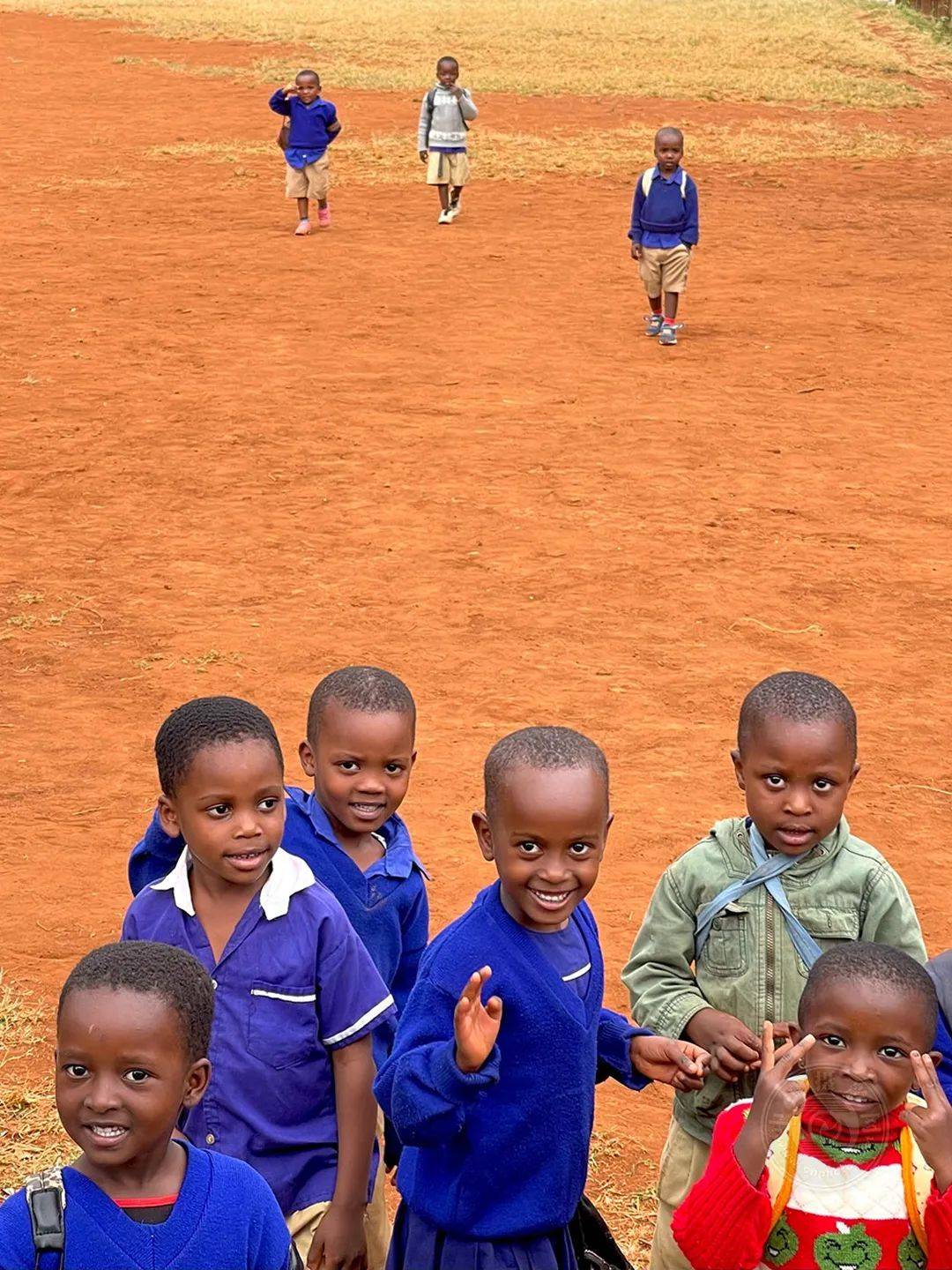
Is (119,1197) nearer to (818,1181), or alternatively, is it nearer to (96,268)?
(818,1181)

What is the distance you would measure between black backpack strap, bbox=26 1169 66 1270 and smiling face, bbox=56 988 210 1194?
0.07 meters

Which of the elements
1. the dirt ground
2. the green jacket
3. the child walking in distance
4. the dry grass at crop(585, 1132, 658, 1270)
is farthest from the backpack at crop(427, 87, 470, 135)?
the green jacket

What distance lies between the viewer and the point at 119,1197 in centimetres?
228

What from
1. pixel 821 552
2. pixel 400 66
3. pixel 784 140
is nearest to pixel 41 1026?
pixel 821 552

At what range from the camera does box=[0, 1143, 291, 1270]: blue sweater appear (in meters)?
2.21

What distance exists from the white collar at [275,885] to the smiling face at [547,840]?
1.37ft

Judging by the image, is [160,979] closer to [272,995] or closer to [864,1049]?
[272,995]

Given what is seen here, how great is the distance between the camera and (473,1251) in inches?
105

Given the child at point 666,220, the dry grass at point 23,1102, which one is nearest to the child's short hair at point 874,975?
the dry grass at point 23,1102

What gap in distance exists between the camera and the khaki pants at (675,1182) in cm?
305

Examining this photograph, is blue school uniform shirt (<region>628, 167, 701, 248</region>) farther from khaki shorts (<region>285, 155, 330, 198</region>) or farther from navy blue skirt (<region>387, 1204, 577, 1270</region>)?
navy blue skirt (<region>387, 1204, 577, 1270</region>)

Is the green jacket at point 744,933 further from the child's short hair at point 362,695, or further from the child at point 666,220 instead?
the child at point 666,220

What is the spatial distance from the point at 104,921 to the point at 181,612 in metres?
2.76

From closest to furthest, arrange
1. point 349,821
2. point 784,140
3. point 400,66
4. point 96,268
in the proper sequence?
point 349,821 < point 96,268 < point 784,140 < point 400,66
